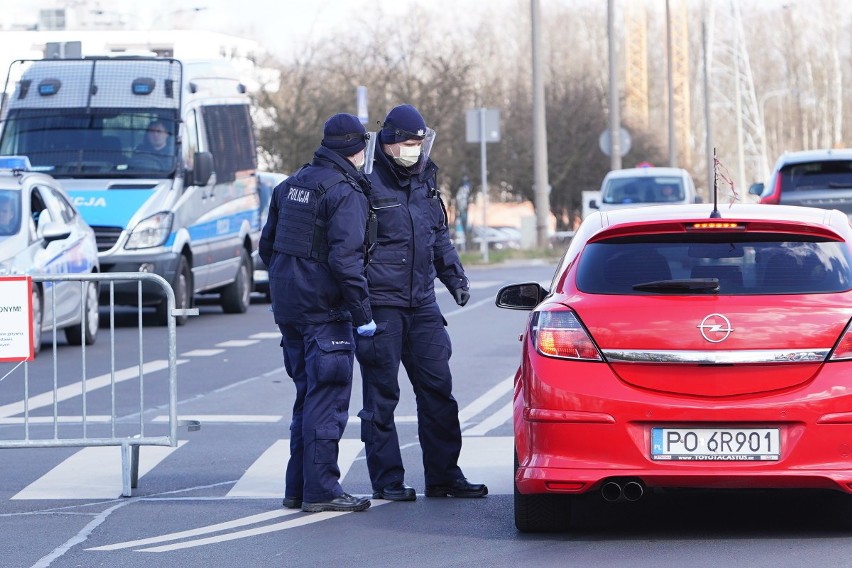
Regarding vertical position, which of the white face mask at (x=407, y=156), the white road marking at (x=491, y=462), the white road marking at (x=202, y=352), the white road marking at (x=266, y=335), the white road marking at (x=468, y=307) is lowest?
the white road marking at (x=468, y=307)

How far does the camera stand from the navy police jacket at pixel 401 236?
27.6ft

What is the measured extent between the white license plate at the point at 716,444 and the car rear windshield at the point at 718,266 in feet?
1.88

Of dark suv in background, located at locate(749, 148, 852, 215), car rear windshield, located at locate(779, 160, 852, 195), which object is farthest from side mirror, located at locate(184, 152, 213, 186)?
car rear windshield, located at locate(779, 160, 852, 195)

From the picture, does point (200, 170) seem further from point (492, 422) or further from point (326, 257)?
point (326, 257)

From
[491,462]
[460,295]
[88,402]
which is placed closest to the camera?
[460,295]

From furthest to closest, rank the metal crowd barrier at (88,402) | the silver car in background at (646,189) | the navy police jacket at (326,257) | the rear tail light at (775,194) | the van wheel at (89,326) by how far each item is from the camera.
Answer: the silver car in background at (646,189) → the rear tail light at (775,194) → the van wheel at (89,326) → the metal crowd barrier at (88,402) → the navy police jacket at (326,257)

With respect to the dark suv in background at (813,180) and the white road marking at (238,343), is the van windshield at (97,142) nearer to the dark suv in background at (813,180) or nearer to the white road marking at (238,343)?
the white road marking at (238,343)

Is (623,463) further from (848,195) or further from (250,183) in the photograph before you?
(250,183)

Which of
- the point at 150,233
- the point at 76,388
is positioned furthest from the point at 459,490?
the point at 150,233

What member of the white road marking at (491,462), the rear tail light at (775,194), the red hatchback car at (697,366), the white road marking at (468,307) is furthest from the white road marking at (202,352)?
the red hatchback car at (697,366)

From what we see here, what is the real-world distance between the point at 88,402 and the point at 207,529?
17.5ft

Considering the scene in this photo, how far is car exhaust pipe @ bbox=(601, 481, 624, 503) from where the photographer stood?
7.04 meters

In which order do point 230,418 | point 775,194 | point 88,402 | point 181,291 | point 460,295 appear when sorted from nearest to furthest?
1. point 460,295
2. point 230,418
3. point 88,402
4. point 181,291
5. point 775,194

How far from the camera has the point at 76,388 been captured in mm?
13930
